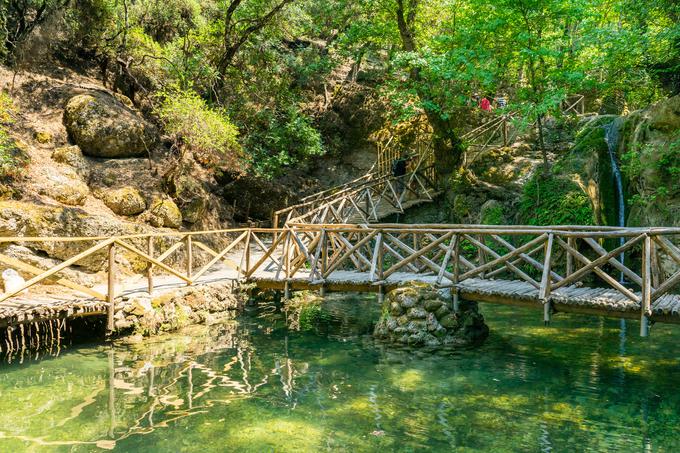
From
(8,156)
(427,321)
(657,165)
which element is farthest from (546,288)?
(8,156)

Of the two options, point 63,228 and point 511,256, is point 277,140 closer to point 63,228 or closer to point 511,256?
point 63,228

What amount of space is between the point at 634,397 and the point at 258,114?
1655 centimetres

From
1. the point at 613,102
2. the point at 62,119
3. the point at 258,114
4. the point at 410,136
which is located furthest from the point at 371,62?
the point at 62,119

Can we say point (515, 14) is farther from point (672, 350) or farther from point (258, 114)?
point (258, 114)

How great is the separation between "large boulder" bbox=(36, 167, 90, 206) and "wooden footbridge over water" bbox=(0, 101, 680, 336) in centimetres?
177

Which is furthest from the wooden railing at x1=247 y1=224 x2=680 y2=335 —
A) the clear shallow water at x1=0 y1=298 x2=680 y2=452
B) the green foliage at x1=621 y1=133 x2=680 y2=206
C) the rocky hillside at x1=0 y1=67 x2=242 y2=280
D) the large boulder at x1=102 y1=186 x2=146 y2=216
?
the large boulder at x1=102 y1=186 x2=146 y2=216

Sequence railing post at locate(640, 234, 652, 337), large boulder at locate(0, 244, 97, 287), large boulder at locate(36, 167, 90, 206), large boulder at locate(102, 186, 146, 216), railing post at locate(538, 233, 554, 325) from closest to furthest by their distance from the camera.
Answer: railing post at locate(640, 234, 652, 337), railing post at locate(538, 233, 554, 325), large boulder at locate(0, 244, 97, 287), large boulder at locate(36, 167, 90, 206), large boulder at locate(102, 186, 146, 216)

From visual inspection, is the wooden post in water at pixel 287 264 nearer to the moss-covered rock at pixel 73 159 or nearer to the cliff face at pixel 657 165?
the moss-covered rock at pixel 73 159

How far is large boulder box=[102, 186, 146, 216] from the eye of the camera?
45.4 feet

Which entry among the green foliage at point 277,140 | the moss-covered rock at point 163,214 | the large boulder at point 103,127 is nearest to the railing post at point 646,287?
the moss-covered rock at point 163,214

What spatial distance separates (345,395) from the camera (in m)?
6.89

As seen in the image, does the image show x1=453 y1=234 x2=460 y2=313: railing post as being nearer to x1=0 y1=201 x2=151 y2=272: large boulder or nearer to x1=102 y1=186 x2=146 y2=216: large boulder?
x1=0 y1=201 x2=151 y2=272: large boulder

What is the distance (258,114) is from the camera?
19.9m

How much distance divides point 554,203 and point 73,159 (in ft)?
45.1
